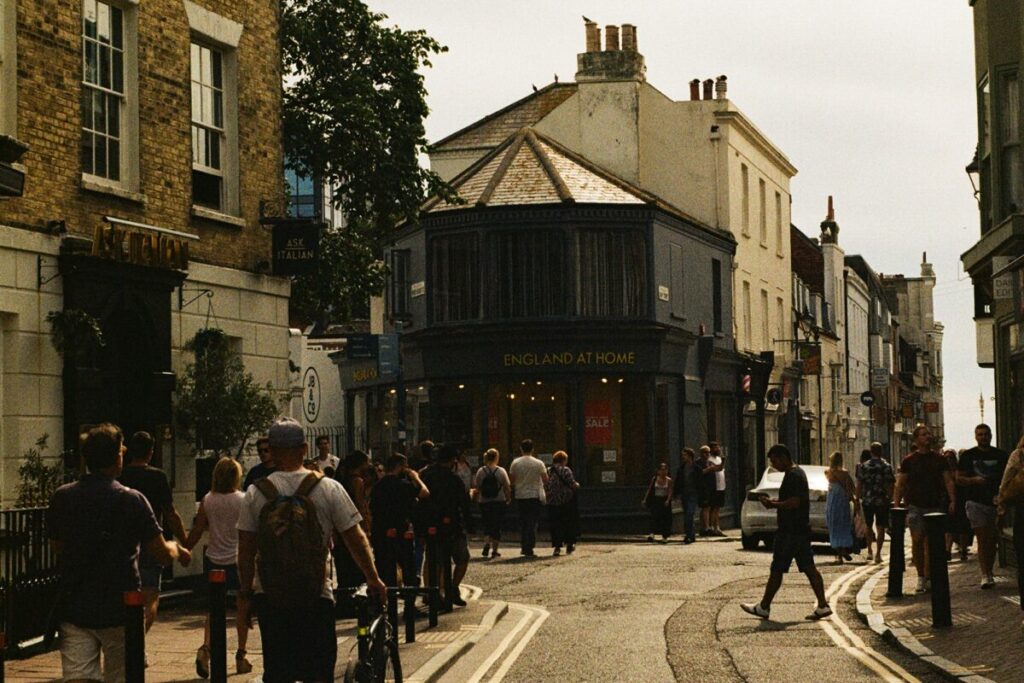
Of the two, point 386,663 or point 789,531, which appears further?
point 789,531

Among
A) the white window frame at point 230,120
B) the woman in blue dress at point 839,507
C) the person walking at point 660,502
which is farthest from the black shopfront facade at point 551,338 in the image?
the white window frame at point 230,120

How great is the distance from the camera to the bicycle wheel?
9.83 m

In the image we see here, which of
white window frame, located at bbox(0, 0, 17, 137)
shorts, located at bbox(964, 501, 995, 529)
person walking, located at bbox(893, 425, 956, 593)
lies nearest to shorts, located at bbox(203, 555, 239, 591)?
white window frame, located at bbox(0, 0, 17, 137)

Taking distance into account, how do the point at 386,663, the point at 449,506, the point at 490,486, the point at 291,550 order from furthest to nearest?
1. the point at 490,486
2. the point at 449,506
3. the point at 386,663
4. the point at 291,550

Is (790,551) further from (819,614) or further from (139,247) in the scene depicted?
(139,247)

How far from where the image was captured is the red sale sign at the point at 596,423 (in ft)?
122

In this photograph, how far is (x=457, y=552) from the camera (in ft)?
61.5

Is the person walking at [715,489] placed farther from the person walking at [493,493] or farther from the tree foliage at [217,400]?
the tree foliage at [217,400]

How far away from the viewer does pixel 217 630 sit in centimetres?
1066

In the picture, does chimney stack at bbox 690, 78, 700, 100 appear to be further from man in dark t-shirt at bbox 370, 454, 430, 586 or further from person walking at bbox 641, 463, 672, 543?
man in dark t-shirt at bbox 370, 454, 430, 586

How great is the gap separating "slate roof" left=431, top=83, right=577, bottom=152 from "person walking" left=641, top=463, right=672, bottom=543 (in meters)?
16.3

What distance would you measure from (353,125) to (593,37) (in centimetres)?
1547

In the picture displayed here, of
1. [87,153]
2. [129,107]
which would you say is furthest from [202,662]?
[129,107]

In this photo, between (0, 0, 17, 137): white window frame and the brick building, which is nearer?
(0, 0, 17, 137): white window frame
